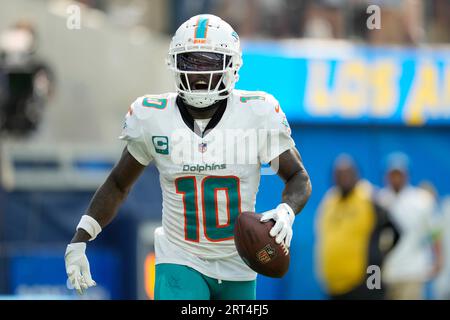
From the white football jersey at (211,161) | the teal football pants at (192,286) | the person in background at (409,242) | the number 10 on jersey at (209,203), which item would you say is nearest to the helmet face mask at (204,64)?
the white football jersey at (211,161)

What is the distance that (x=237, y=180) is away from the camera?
491 centimetres

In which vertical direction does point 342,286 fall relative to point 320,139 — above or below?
below

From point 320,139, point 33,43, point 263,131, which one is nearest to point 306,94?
point 320,139

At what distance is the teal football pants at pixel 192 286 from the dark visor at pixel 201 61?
0.87m

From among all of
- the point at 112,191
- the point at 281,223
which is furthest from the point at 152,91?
the point at 281,223

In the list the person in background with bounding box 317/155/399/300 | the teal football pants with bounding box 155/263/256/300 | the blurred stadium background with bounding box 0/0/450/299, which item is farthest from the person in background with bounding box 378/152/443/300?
the teal football pants with bounding box 155/263/256/300

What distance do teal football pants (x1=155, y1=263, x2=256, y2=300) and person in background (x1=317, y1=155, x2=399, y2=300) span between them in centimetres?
447

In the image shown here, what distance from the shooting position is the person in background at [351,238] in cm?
945

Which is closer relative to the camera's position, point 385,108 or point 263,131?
point 263,131

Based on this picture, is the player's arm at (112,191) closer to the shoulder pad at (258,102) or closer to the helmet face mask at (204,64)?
the helmet face mask at (204,64)

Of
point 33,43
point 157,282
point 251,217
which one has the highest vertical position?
point 33,43

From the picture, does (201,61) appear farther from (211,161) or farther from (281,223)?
(281,223)

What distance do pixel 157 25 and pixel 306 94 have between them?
1.77m

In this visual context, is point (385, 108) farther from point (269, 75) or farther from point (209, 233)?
point (209, 233)
